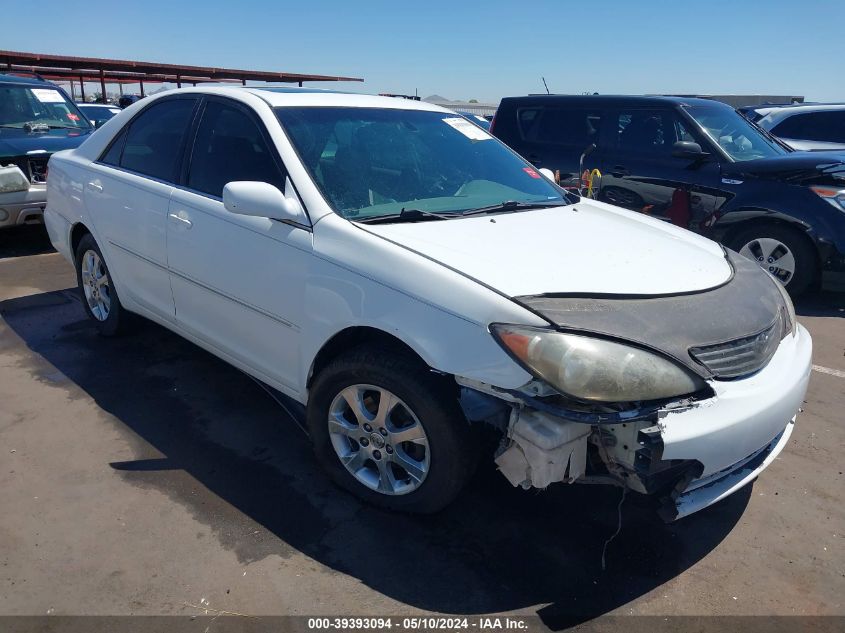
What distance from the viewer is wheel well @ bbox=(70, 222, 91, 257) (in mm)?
4477

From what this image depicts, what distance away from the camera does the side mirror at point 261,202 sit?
274 centimetres

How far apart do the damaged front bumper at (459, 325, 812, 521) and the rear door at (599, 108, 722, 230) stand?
13.5 ft

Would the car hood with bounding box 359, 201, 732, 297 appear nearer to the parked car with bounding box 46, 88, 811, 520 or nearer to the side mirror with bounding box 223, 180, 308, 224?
the parked car with bounding box 46, 88, 811, 520

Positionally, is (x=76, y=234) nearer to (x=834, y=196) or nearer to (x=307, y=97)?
(x=307, y=97)

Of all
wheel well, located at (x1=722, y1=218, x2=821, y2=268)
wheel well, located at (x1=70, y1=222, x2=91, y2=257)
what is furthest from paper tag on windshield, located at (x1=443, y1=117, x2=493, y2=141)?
wheel well, located at (x1=722, y1=218, x2=821, y2=268)

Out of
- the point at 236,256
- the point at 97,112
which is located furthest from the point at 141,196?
the point at 97,112

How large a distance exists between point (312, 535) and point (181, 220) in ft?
5.82

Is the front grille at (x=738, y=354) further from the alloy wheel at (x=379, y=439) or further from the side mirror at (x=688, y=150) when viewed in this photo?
the side mirror at (x=688, y=150)

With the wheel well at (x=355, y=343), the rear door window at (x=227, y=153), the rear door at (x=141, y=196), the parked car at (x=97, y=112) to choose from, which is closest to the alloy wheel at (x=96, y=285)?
the rear door at (x=141, y=196)

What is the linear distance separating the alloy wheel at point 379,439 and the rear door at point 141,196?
1.46 m

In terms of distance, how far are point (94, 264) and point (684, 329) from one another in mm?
3829

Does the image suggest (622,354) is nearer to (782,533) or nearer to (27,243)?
(782,533)

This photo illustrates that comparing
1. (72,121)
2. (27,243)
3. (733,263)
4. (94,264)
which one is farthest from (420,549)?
(72,121)

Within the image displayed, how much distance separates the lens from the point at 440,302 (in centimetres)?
231
